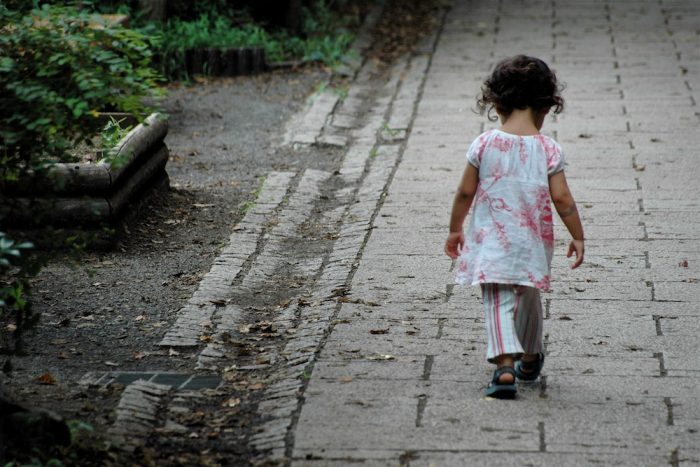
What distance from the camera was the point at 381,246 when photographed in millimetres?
6523

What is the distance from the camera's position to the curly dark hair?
428cm

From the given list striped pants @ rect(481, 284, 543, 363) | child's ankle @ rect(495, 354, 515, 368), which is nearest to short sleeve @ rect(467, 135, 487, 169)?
striped pants @ rect(481, 284, 543, 363)

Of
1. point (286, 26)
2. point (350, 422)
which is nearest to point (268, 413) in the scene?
point (350, 422)

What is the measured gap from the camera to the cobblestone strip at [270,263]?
5.16 meters

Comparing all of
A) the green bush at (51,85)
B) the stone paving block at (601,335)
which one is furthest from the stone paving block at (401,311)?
the green bush at (51,85)

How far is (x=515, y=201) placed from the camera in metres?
4.33

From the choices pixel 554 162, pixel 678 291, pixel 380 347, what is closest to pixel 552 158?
pixel 554 162

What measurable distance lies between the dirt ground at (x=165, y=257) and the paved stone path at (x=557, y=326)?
600 mm

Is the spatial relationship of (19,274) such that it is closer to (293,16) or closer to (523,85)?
(523,85)

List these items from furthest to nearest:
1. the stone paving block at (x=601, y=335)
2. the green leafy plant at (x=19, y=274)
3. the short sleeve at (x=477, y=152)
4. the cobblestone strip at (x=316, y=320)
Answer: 1. the stone paving block at (x=601, y=335)
2. the short sleeve at (x=477, y=152)
3. the cobblestone strip at (x=316, y=320)
4. the green leafy plant at (x=19, y=274)

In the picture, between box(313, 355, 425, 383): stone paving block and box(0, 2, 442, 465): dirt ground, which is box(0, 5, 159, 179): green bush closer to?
box(0, 2, 442, 465): dirt ground

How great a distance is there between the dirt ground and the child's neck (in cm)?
150

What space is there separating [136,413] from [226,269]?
1961 mm

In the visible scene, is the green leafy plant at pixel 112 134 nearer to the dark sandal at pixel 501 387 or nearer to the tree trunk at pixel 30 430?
the tree trunk at pixel 30 430
